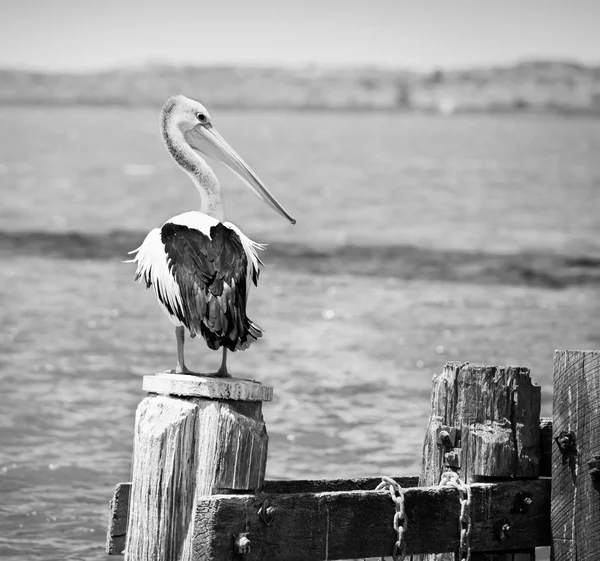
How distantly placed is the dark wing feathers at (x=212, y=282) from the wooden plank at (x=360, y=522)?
0.76 metres

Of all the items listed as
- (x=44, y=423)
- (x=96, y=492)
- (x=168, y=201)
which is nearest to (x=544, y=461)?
(x=96, y=492)

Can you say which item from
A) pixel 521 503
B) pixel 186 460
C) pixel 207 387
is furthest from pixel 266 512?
pixel 521 503

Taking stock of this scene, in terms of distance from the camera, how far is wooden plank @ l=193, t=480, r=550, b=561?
446 cm

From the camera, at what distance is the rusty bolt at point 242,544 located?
4465 mm

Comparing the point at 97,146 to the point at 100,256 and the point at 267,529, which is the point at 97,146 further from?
the point at 267,529

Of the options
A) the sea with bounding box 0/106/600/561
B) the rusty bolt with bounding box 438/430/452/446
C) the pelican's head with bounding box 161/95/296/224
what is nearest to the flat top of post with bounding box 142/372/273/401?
the rusty bolt with bounding box 438/430/452/446

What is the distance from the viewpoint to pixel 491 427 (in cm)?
515

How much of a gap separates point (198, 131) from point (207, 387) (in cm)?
200

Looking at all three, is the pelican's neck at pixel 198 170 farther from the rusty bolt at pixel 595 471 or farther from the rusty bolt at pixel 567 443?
the rusty bolt at pixel 595 471

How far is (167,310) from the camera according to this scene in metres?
5.25

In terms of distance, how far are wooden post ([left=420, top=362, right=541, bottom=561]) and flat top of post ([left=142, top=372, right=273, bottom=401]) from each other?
97 cm

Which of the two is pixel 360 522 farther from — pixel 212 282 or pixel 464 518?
pixel 212 282

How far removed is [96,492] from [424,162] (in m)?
85.4

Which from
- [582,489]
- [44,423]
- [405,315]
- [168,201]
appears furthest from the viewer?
[168,201]
